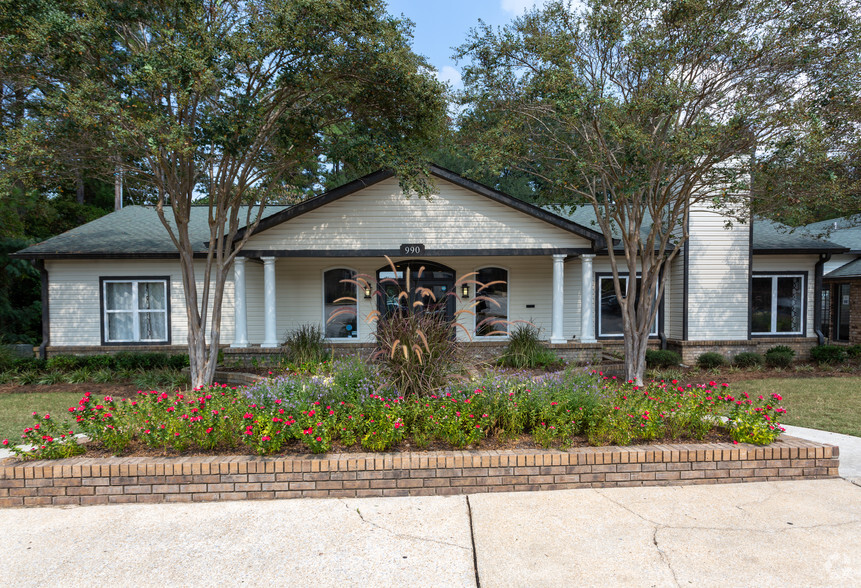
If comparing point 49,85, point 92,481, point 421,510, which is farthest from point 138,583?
point 49,85

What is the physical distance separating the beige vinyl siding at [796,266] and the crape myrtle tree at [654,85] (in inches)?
184

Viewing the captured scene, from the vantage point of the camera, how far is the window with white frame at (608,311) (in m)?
12.9

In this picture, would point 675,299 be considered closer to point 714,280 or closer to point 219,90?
point 714,280

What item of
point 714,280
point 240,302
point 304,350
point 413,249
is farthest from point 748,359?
point 240,302

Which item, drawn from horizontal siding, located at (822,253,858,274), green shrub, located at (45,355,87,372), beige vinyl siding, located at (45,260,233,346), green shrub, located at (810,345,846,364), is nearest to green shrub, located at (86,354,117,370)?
green shrub, located at (45,355,87,372)

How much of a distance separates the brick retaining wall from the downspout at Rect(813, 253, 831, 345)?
10715 mm

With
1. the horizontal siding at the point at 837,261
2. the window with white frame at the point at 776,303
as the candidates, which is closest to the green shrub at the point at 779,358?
the window with white frame at the point at 776,303

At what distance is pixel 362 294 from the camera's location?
1269 centimetres

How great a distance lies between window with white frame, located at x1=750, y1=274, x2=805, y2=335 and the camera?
42.3 feet

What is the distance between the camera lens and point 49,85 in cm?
772

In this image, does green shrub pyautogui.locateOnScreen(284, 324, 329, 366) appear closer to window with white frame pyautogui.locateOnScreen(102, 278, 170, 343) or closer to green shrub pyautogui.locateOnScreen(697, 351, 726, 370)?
window with white frame pyautogui.locateOnScreen(102, 278, 170, 343)

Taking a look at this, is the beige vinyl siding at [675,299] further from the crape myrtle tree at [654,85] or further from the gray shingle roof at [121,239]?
the gray shingle roof at [121,239]

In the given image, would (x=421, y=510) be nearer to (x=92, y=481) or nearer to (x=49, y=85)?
(x=92, y=481)

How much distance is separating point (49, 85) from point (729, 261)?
14835 mm
